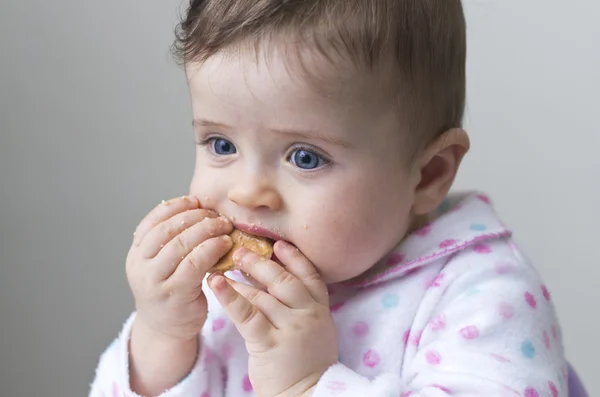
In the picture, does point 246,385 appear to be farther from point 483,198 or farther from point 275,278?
point 483,198

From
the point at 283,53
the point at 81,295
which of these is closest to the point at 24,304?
the point at 81,295

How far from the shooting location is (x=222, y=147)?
3.04 ft

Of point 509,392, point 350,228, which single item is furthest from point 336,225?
point 509,392

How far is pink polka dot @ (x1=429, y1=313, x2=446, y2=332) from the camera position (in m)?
0.93

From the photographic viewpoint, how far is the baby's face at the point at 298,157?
87 centimetres

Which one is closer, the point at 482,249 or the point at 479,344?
the point at 479,344

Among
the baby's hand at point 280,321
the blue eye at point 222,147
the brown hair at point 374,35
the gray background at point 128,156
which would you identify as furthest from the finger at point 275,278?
the gray background at point 128,156

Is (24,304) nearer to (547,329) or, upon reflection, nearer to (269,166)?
(269,166)

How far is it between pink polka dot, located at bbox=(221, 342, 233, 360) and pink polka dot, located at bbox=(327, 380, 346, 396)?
223mm

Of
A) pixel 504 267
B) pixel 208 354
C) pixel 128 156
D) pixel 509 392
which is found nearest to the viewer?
pixel 509 392

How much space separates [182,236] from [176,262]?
0.03 m

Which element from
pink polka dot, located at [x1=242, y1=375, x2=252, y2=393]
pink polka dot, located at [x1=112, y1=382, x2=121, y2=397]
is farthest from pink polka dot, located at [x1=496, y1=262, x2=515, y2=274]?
pink polka dot, located at [x1=112, y1=382, x2=121, y2=397]

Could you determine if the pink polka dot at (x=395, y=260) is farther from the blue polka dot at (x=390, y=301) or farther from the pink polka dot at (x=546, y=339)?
the pink polka dot at (x=546, y=339)

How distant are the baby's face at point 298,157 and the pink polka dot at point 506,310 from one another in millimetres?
145
